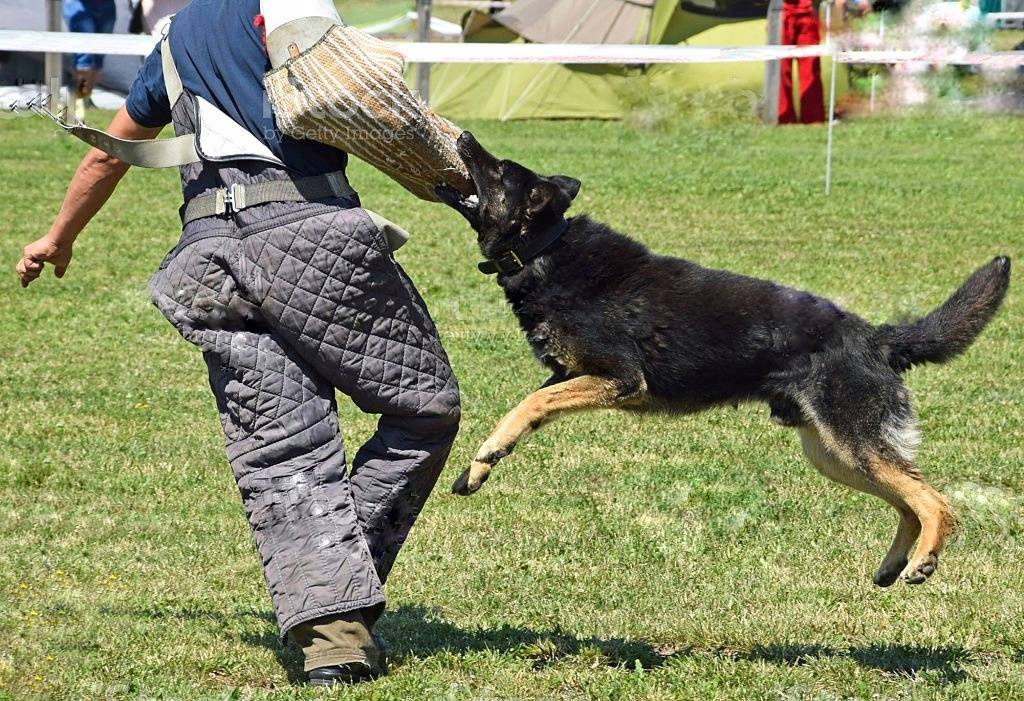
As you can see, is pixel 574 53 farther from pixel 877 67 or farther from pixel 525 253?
pixel 525 253

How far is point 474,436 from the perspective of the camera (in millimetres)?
6645

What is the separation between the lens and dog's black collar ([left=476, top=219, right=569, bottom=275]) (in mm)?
4312

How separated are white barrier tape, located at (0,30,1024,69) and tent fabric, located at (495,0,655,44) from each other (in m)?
6.24

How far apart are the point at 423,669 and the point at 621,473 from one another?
7.68 feet

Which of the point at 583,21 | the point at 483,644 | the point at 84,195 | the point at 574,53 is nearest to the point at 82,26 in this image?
the point at 583,21

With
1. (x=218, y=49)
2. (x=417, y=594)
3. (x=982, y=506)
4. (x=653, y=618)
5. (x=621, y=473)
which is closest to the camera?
(x=218, y=49)

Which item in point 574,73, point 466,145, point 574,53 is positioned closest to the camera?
point 466,145

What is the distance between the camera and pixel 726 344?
418 cm

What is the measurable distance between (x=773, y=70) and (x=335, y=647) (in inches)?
532

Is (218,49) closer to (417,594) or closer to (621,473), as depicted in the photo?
(417,594)

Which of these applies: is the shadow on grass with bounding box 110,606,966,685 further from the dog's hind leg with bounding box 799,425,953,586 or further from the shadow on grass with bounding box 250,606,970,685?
the dog's hind leg with bounding box 799,425,953,586

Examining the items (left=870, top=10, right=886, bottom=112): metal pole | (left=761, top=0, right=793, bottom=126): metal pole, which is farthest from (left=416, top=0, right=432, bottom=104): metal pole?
(left=870, top=10, right=886, bottom=112): metal pole

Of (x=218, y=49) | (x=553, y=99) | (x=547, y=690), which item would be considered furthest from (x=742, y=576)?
(x=553, y=99)

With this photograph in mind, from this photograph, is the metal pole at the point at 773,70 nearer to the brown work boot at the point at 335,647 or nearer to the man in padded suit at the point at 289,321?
the man in padded suit at the point at 289,321
